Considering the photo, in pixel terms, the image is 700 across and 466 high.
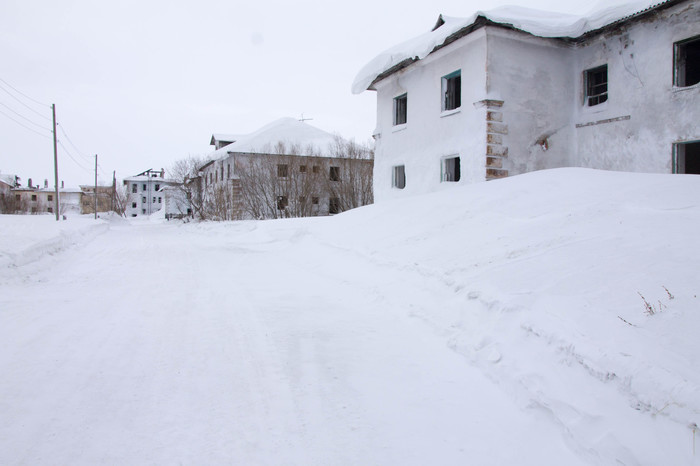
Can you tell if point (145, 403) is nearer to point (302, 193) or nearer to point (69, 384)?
point (69, 384)

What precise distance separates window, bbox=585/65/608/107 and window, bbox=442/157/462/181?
457 centimetres

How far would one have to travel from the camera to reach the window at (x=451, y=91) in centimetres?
1544

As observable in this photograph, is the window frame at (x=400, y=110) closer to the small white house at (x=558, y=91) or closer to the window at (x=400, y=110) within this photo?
the window at (x=400, y=110)

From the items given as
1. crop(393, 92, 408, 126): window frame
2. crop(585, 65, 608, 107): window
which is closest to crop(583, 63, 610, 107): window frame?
crop(585, 65, 608, 107): window

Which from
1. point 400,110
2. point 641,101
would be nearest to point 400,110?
point 400,110

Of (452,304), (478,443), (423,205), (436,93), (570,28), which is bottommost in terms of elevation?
(478,443)

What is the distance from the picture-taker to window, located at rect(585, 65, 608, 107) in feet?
46.4

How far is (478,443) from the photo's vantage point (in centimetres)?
270

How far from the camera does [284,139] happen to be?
116 ft

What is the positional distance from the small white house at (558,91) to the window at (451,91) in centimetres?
4

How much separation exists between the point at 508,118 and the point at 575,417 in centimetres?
1236

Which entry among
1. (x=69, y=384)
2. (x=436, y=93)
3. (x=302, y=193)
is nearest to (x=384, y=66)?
(x=436, y=93)

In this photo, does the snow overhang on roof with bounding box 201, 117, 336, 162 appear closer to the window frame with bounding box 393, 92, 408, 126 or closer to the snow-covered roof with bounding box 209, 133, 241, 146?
the snow-covered roof with bounding box 209, 133, 241, 146

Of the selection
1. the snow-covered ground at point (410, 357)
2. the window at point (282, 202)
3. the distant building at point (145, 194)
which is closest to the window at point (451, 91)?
the snow-covered ground at point (410, 357)
